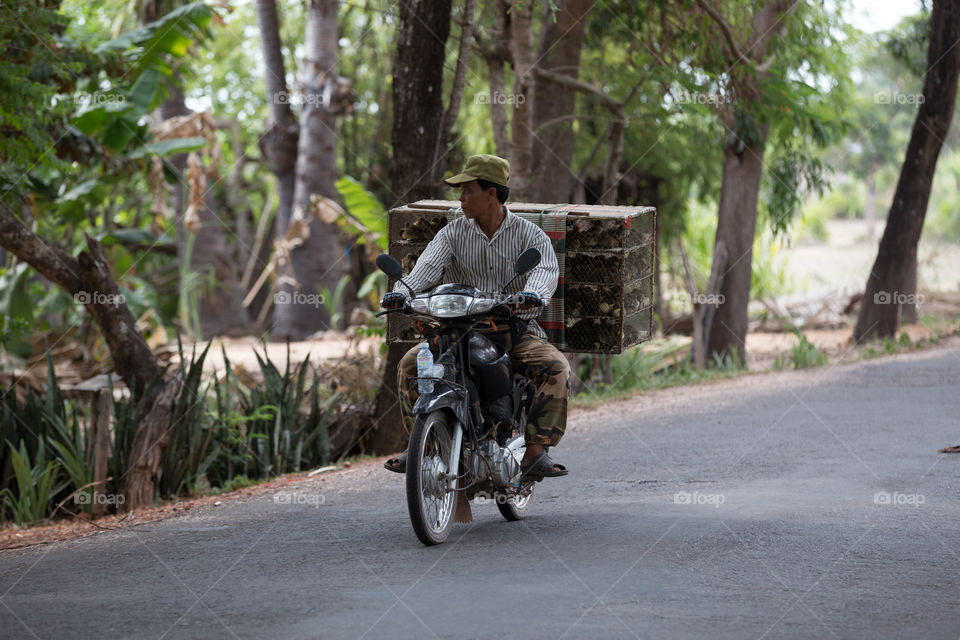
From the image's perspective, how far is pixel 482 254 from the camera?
654 centimetres

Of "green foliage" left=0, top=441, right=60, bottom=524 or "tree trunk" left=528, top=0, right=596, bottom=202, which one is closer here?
"green foliage" left=0, top=441, right=60, bottom=524

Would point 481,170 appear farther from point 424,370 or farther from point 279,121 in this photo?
point 279,121

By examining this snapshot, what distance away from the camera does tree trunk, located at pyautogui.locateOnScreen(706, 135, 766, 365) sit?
1811cm

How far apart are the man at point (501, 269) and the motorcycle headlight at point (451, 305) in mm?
474

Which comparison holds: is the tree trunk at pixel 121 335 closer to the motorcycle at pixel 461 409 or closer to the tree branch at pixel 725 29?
the motorcycle at pixel 461 409

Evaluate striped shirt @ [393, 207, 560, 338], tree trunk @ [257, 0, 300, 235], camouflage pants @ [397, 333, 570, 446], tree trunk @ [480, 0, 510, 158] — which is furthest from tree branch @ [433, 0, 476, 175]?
tree trunk @ [257, 0, 300, 235]

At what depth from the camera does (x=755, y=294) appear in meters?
26.5

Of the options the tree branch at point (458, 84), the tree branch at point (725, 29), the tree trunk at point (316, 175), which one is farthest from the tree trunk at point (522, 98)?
the tree trunk at point (316, 175)

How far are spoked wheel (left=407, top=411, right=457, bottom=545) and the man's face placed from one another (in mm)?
1159

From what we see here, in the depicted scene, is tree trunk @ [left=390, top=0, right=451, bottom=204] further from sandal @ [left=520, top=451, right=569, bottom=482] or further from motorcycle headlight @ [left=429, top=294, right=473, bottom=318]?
motorcycle headlight @ [left=429, top=294, right=473, bottom=318]

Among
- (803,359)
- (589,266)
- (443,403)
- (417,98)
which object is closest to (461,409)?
(443,403)

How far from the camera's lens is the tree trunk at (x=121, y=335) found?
903 cm

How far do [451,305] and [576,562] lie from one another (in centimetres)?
138

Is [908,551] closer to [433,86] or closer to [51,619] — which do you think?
[51,619]
